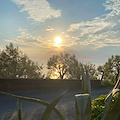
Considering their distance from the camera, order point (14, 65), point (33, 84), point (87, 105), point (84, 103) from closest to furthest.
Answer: point (84, 103), point (87, 105), point (33, 84), point (14, 65)

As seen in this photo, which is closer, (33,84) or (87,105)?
(87,105)

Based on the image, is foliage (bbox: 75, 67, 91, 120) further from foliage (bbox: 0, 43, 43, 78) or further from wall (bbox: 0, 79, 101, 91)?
foliage (bbox: 0, 43, 43, 78)

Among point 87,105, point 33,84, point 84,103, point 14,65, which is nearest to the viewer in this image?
point 84,103

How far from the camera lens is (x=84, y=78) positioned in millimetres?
1662

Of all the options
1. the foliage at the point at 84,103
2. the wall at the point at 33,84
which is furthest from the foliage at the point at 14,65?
the foliage at the point at 84,103

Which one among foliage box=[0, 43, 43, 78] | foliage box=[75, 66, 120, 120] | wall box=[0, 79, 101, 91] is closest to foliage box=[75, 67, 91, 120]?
foliage box=[75, 66, 120, 120]

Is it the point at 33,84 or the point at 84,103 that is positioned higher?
the point at 84,103

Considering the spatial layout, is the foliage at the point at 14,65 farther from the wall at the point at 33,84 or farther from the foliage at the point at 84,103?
the foliage at the point at 84,103

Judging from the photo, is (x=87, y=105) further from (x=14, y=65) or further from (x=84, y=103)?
(x=14, y=65)

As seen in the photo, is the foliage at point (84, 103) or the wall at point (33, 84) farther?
the wall at point (33, 84)

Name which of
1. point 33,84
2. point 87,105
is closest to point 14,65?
point 33,84

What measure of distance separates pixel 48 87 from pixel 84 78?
12569 mm

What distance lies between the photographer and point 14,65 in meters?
25.9

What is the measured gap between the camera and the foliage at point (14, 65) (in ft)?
81.9
